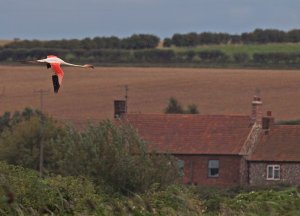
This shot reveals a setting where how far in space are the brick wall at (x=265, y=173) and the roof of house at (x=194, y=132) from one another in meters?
1.14

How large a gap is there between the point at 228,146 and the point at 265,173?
6.99ft

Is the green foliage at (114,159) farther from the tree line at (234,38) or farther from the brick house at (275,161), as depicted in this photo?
the tree line at (234,38)

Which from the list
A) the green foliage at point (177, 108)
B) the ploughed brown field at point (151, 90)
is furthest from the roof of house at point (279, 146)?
the green foliage at point (177, 108)

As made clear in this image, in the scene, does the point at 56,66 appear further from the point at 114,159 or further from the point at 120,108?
the point at 120,108

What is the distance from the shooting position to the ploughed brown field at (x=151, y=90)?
84125 mm

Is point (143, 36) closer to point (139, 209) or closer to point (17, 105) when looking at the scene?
point (17, 105)

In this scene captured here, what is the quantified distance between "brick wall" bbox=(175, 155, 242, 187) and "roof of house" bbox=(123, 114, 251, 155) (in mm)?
305

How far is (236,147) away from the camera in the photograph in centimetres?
6562

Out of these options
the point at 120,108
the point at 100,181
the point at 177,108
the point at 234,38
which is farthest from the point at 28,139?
the point at 234,38

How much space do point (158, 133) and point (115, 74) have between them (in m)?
32.4

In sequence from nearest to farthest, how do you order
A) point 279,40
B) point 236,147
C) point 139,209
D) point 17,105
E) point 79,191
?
1. point 139,209
2. point 79,191
3. point 236,147
4. point 17,105
5. point 279,40

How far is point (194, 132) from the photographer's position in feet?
220

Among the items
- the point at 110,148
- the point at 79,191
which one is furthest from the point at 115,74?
the point at 79,191

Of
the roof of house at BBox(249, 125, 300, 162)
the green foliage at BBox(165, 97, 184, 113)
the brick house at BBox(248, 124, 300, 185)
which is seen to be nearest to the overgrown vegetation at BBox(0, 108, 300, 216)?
the brick house at BBox(248, 124, 300, 185)
